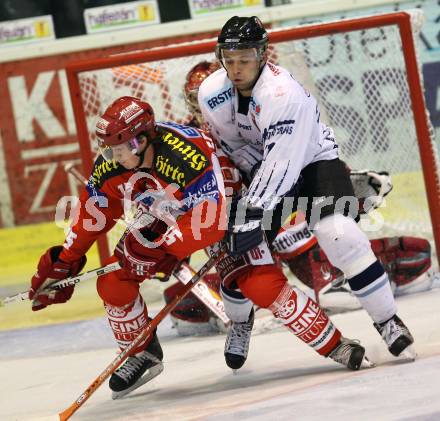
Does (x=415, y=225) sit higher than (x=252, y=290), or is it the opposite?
(x=252, y=290)

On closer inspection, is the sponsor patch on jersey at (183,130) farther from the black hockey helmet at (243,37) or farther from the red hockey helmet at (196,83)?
the red hockey helmet at (196,83)

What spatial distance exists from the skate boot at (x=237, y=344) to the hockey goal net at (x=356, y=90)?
1.58m

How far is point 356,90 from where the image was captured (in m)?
5.25

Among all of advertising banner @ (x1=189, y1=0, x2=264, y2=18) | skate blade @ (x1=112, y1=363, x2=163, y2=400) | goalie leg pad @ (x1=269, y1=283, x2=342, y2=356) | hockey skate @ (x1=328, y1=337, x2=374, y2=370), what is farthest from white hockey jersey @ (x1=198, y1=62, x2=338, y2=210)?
advertising banner @ (x1=189, y1=0, x2=264, y2=18)

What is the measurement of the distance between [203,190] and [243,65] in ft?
1.36

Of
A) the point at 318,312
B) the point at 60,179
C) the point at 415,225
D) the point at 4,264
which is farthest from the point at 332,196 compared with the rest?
the point at 60,179

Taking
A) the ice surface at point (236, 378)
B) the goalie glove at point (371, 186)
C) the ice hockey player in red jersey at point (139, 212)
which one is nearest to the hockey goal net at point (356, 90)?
the goalie glove at point (371, 186)

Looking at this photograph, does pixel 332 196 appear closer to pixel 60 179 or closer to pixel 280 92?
pixel 280 92

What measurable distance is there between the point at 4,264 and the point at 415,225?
2.54m

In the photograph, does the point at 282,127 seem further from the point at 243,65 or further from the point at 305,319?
the point at 305,319

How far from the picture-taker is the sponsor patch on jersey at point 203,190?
3027mm

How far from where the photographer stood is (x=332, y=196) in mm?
3172

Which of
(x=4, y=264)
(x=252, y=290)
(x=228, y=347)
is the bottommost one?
(x=4, y=264)

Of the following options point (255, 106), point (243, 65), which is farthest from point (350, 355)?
point (243, 65)
